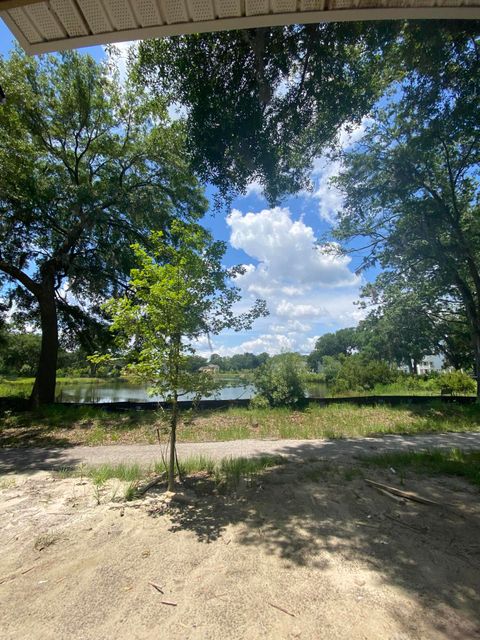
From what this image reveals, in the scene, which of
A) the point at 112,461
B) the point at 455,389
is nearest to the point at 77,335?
the point at 112,461

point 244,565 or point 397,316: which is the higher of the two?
point 397,316

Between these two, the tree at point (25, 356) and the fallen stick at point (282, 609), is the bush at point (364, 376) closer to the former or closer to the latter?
the fallen stick at point (282, 609)

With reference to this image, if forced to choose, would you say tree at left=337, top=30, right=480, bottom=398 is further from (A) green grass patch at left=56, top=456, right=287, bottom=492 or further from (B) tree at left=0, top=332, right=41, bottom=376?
(B) tree at left=0, top=332, right=41, bottom=376

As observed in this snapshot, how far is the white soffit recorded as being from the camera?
2273 mm

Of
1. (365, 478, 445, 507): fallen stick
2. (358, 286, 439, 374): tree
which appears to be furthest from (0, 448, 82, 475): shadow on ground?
(358, 286, 439, 374): tree

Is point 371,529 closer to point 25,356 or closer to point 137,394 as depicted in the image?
point 137,394

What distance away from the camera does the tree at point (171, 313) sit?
473 centimetres

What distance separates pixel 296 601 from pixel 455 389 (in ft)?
Result: 72.1

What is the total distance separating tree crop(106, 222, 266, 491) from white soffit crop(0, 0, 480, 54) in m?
2.59

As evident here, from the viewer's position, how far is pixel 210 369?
536cm

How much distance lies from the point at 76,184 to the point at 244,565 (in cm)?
1432

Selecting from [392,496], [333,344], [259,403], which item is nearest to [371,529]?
[392,496]

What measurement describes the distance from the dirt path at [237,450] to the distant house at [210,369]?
290 centimetres

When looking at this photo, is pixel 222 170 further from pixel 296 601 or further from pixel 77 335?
pixel 77 335
